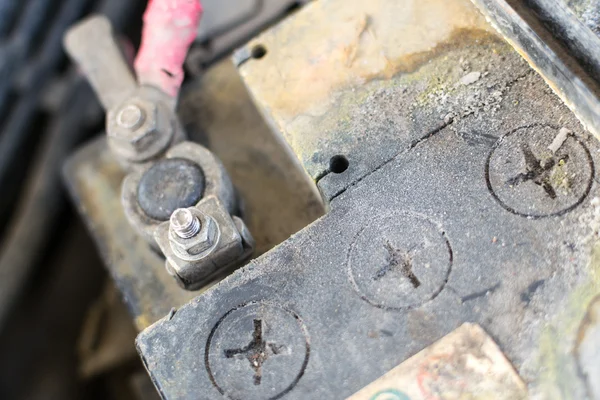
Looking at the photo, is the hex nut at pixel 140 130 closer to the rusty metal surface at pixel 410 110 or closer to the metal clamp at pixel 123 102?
the metal clamp at pixel 123 102

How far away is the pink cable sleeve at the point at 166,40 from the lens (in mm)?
1135

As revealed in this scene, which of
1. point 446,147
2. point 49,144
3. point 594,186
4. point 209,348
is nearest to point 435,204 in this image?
point 446,147

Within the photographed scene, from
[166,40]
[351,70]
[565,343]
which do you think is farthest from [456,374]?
[166,40]

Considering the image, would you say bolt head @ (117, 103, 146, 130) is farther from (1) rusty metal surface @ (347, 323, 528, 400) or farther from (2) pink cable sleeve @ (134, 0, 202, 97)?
(1) rusty metal surface @ (347, 323, 528, 400)

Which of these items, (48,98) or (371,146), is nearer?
(371,146)

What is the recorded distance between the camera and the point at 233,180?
50.7 inches

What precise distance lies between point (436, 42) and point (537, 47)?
0.62 ft

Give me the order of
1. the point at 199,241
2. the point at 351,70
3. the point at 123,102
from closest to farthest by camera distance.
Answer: the point at 199,241, the point at 351,70, the point at 123,102

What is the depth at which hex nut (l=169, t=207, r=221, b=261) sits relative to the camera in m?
0.94

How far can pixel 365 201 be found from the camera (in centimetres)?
97

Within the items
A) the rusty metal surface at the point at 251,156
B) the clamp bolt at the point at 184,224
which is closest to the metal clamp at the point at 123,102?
the rusty metal surface at the point at 251,156

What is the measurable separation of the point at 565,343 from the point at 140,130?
2.49 feet

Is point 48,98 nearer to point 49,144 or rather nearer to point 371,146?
point 49,144

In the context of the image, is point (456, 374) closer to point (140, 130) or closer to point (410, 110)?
point (410, 110)
